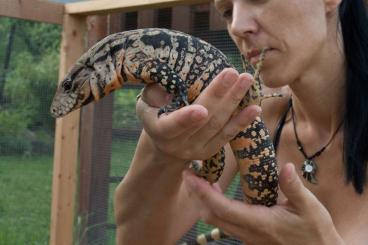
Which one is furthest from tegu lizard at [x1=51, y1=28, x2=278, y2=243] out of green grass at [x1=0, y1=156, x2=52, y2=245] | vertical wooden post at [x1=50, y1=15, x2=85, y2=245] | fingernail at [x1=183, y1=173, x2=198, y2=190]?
green grass at [x1=0, y1=156, x2=52, y2=245]

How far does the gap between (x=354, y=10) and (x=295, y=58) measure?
0.36m

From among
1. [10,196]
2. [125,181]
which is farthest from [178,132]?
[10,196]

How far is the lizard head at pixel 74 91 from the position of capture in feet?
5.15

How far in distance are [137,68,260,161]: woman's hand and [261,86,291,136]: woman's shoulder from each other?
2.68 ft

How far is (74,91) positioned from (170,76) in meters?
0.33

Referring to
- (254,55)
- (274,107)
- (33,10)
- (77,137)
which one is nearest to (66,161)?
(77,137)

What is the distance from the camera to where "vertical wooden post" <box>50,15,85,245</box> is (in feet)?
10.9

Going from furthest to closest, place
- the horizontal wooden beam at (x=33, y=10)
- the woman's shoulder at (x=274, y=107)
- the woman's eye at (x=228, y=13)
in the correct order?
1. the horizontal wooden beam at (x=33, y=10)
2. the woman's shoulder at (x=274, y=107)
3. the woman's eye at (x=228, y=13)

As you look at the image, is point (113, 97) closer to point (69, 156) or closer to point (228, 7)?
point (69, 156)

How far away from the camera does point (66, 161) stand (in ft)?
11.0

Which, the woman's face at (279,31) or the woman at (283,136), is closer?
the woman at (283,136)

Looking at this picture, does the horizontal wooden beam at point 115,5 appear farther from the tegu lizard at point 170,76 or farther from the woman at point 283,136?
the tegu lizard at point 170,76

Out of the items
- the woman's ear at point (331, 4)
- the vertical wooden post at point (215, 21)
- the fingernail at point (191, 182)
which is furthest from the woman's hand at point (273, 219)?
the vertical wooden post at point (215, 21)

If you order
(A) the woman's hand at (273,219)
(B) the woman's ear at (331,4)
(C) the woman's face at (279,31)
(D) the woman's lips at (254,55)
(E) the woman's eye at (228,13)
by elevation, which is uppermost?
(B) the woman's ear at (331,4)
